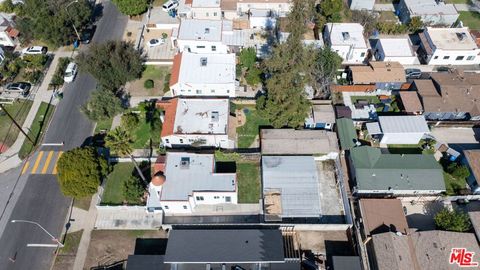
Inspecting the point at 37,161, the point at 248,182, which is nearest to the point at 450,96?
the point at 248,182

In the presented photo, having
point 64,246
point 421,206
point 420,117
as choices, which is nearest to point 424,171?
point 421,206

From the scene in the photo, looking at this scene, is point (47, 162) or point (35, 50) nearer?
point (47, 162)

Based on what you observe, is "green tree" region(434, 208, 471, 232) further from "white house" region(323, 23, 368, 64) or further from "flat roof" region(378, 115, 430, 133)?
"white house" region(323, 23, 368, 64)

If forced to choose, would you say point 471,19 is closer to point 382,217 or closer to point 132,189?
point 382,217

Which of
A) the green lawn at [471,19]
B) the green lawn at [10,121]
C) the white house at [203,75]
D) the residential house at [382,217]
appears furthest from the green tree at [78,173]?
the green lawn at [471,19]

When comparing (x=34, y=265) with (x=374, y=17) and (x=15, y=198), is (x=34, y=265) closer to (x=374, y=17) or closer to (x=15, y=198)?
(x=15, y=198)
